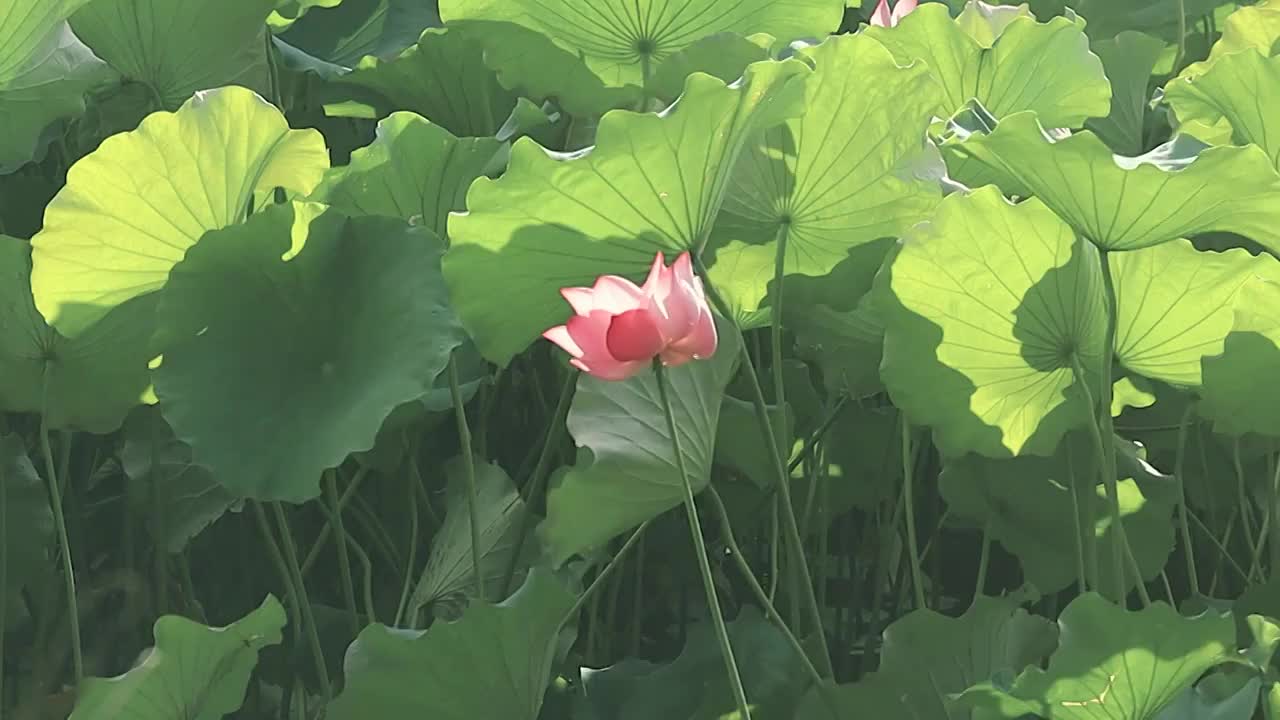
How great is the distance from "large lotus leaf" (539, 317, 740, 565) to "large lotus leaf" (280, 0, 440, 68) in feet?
1.51

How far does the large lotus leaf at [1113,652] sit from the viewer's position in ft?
1.93

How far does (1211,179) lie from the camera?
1.91 ft

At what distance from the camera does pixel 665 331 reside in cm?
58

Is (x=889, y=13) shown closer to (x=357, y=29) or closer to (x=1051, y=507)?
(x=1051, y=507)

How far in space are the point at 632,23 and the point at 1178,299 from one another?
0.31 meters

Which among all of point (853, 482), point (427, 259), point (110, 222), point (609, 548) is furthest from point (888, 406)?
point (110, 222)

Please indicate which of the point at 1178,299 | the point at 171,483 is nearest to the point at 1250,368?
the point at 1178,299

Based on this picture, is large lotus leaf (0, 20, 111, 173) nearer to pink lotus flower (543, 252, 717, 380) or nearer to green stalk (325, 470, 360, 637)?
green stalk (325, 470, 360, 637)

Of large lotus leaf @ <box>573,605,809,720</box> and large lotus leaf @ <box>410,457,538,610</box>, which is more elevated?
large lotus leaf @ <box>410,457,538,610</box>

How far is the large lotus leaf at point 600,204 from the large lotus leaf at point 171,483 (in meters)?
0.29

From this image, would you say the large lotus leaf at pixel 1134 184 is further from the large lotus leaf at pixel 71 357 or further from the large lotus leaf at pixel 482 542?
the large lotus leaf at pixel 71 357

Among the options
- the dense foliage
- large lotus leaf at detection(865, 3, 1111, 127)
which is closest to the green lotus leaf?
the dense foliage

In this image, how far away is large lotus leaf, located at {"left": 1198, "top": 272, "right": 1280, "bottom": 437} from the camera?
0.66m

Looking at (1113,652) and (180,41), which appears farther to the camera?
(180,41)
